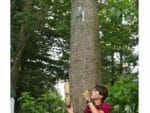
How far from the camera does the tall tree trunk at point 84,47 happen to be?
4797 millimetres

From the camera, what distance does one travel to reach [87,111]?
3.72 m

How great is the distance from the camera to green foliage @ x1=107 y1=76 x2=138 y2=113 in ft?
15.8

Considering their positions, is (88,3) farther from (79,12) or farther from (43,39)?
(43,39)

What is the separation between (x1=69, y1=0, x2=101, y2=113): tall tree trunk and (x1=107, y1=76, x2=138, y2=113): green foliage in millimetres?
295

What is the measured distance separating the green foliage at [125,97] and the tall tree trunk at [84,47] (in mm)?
295

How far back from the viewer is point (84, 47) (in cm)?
488

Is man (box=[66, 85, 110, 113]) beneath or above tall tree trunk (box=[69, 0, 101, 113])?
beneath

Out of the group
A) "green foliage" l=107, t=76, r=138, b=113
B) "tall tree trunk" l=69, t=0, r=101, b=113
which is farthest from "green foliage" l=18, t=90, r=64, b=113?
"tall tree trunk" l=69, t=0, r=101, b=113

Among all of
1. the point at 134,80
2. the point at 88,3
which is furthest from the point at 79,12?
the point at 134,80
